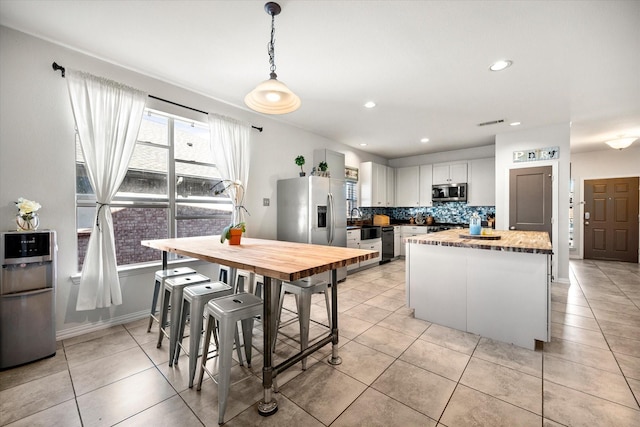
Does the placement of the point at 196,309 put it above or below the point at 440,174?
below

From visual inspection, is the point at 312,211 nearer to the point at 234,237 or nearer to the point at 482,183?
the point at 234,237

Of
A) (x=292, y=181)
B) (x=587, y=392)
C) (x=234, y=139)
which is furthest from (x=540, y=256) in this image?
(x=234, y=139)

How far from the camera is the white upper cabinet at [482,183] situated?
5.69 meters

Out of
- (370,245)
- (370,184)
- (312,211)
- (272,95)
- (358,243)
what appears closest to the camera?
(272,95)

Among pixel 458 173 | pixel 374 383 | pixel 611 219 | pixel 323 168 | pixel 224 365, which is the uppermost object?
pixel 458 173

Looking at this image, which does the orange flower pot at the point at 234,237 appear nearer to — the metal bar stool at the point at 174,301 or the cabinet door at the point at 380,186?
the metal bar stool at the point at 174,301

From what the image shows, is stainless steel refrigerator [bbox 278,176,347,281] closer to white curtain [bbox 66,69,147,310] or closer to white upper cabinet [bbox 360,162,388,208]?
white upper cabinet [bbox 360,162,388,208]

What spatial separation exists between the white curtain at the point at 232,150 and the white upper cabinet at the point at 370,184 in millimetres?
3266

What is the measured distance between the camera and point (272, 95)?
1979 millimetres

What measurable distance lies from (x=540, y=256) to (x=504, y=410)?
128 centimetres

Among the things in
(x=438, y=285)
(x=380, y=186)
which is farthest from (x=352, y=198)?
(x=438, y=285)

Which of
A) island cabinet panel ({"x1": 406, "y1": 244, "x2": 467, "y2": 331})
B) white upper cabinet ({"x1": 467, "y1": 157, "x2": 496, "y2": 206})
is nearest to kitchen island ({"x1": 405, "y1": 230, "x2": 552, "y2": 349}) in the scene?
island cabinet panel ({"x1": 406, "y1": 244, "x2": 467, "y2": 331})

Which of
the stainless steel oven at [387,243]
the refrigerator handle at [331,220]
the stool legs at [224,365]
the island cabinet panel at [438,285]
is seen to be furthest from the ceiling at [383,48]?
the stainless steel oven at [387,243]

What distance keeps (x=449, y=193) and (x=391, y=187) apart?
142 centimetres
